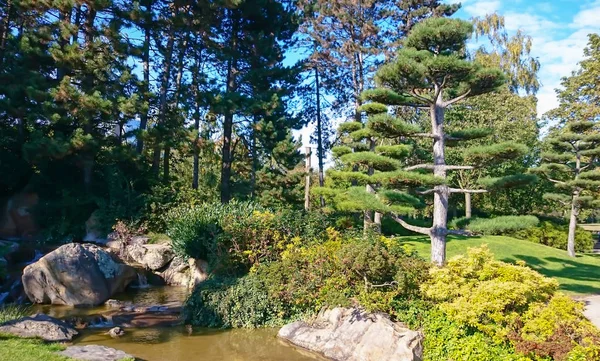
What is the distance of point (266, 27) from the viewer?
20.2m

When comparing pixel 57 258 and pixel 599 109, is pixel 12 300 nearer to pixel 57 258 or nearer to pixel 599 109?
pixel 57 258

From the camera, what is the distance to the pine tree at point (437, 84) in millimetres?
8242

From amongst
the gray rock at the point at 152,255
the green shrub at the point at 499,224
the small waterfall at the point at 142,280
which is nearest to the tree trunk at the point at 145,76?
the gray rock at the point at 152,255

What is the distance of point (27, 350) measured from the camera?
551 centimetres

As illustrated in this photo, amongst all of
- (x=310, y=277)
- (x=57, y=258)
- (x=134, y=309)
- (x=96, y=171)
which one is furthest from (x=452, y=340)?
(x=96, y=171)

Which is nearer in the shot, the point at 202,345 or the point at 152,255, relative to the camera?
the point at 202,345

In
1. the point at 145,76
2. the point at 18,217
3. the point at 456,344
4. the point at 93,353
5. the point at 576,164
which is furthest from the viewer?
the point at 145,76

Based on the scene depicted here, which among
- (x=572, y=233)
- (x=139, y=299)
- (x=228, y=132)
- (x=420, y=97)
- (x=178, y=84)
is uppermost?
(x=178, y=84)

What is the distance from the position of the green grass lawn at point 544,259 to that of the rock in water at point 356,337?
5.51 m

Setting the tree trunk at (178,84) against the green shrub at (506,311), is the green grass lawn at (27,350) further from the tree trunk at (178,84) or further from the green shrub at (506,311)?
the tree trunk at (178,84)

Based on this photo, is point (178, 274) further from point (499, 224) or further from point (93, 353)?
point (499, 224)

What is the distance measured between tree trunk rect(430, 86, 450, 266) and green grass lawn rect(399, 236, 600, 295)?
141 inches

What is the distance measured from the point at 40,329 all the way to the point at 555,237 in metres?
19.6

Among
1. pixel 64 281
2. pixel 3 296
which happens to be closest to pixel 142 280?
pixel 64 281
